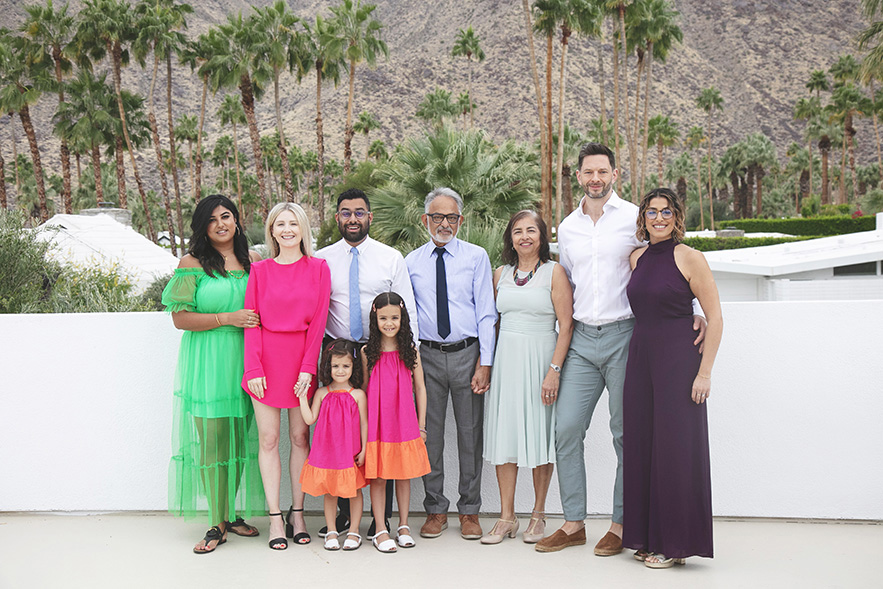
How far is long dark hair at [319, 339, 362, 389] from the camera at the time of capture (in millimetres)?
4090

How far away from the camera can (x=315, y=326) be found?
13.4ft

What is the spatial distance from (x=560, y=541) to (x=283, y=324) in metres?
2.01

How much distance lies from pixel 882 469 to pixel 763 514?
0.78 metres

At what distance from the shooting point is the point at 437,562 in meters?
3.94

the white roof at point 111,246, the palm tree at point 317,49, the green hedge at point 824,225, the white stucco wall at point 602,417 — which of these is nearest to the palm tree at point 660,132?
the green hedge at point 824,225

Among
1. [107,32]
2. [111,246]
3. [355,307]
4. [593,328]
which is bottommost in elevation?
[593,328]

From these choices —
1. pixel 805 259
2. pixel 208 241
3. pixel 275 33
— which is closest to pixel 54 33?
pixel 275 33

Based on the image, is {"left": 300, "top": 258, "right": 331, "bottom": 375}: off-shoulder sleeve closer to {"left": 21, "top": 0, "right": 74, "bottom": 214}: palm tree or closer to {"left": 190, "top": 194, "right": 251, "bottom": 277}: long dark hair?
{"left": 190, "top": 194, "right": 251, "bottom": 277}: long dark hair

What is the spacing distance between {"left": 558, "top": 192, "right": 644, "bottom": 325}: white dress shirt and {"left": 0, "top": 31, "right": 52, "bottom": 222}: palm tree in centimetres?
3578

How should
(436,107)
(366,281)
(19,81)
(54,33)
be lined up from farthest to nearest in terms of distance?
(436,107) < (19,81) < (54,33) < (366,281)

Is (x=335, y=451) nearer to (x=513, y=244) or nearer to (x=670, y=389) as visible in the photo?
(x=513, y=244)

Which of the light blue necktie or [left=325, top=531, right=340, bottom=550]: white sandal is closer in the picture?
[left=325, top=531, right=340, bottom=550]: white sandal

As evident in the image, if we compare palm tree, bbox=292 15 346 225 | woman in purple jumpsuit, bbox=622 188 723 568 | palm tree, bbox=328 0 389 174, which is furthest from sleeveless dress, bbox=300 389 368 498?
palm tree, bbox=292 15 346 225

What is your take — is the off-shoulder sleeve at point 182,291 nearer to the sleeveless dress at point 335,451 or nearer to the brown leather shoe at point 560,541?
the sleeveless dress at point 335,451
